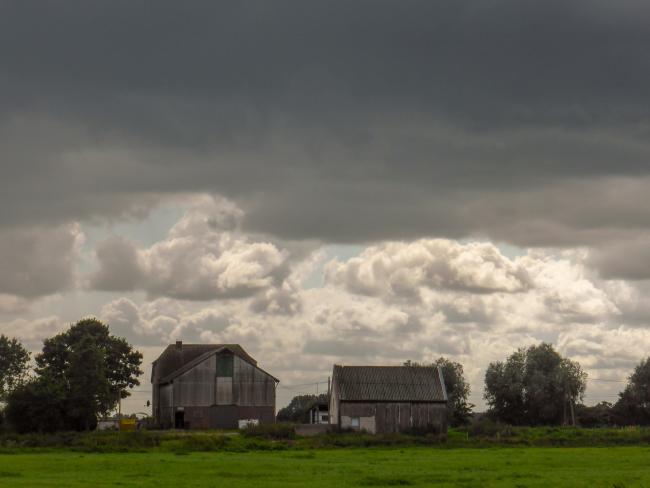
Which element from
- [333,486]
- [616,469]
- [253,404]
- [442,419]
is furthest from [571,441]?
[333,486]

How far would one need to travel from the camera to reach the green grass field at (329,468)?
41719 mm

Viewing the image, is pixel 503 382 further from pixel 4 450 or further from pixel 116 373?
pixel 4 450

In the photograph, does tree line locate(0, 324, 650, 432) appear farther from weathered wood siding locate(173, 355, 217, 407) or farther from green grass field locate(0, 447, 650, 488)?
green grass field locate(0, 447, 650, 488)

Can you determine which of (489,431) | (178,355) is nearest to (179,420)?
(178,355)

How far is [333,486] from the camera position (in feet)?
131

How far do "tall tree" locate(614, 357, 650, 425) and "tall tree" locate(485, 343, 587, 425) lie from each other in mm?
5025

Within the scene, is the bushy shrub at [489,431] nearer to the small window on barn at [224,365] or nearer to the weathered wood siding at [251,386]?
the weathered wood siding at [251,386]

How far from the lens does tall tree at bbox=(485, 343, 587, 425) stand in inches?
4948

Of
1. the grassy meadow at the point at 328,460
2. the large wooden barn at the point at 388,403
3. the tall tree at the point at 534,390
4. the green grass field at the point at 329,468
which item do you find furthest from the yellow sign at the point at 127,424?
the tall tree at the point at 534,390

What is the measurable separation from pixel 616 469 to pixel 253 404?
177 ft

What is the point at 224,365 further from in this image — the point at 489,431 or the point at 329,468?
the point at 329,468

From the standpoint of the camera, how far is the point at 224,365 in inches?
3969

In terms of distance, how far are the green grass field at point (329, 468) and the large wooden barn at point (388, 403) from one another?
24.9 meters

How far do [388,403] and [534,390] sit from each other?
39.8 metres
